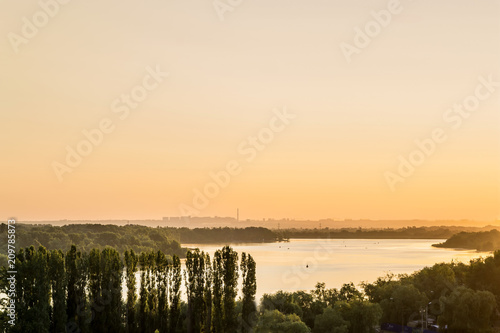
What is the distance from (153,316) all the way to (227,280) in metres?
8.01

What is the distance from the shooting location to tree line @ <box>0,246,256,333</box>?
1873 inches

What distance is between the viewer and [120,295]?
5297 centimetres

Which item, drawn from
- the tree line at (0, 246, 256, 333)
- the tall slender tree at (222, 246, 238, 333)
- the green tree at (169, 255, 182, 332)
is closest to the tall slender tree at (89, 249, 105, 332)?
the tree line at (0, 246, 256, 333)

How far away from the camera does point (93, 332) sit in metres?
51.1

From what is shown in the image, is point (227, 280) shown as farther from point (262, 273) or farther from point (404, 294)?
point (262, 273)

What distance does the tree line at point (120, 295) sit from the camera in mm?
47562

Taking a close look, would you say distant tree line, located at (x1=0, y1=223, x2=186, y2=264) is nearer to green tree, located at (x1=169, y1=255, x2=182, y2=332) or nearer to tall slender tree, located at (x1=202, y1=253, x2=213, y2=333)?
green tree, located at (x1=169, y1=255, x2=182, y2=332)

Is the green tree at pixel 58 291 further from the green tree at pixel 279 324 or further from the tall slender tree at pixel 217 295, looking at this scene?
the green tree at pixel 279 324

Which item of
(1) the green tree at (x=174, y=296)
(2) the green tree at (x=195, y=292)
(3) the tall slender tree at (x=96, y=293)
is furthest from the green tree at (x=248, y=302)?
(3) the tall slender tree at (x=96, y=293)

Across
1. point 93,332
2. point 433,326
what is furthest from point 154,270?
point 433,326

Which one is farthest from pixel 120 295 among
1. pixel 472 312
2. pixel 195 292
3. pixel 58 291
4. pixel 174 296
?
pixel 472 312

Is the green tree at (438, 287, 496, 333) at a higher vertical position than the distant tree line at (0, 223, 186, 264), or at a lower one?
lower

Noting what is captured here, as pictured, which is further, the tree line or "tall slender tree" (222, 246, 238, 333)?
"tall slender tree" (222, 246, 238, 333)

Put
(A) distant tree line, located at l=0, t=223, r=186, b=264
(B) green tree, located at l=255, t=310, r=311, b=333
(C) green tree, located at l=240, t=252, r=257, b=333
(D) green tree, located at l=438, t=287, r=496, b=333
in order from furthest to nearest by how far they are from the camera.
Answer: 1. (A) distant tree line, located at l=0, t=223, r=186, b=264
2. (D) green tree, located at l=438, t=287, r=496, b=333
3. (C) green tree, located at l=240, t=252, r=257, b=333
4. (B) green tree, located at l=255, t=310, r=311, b=333
